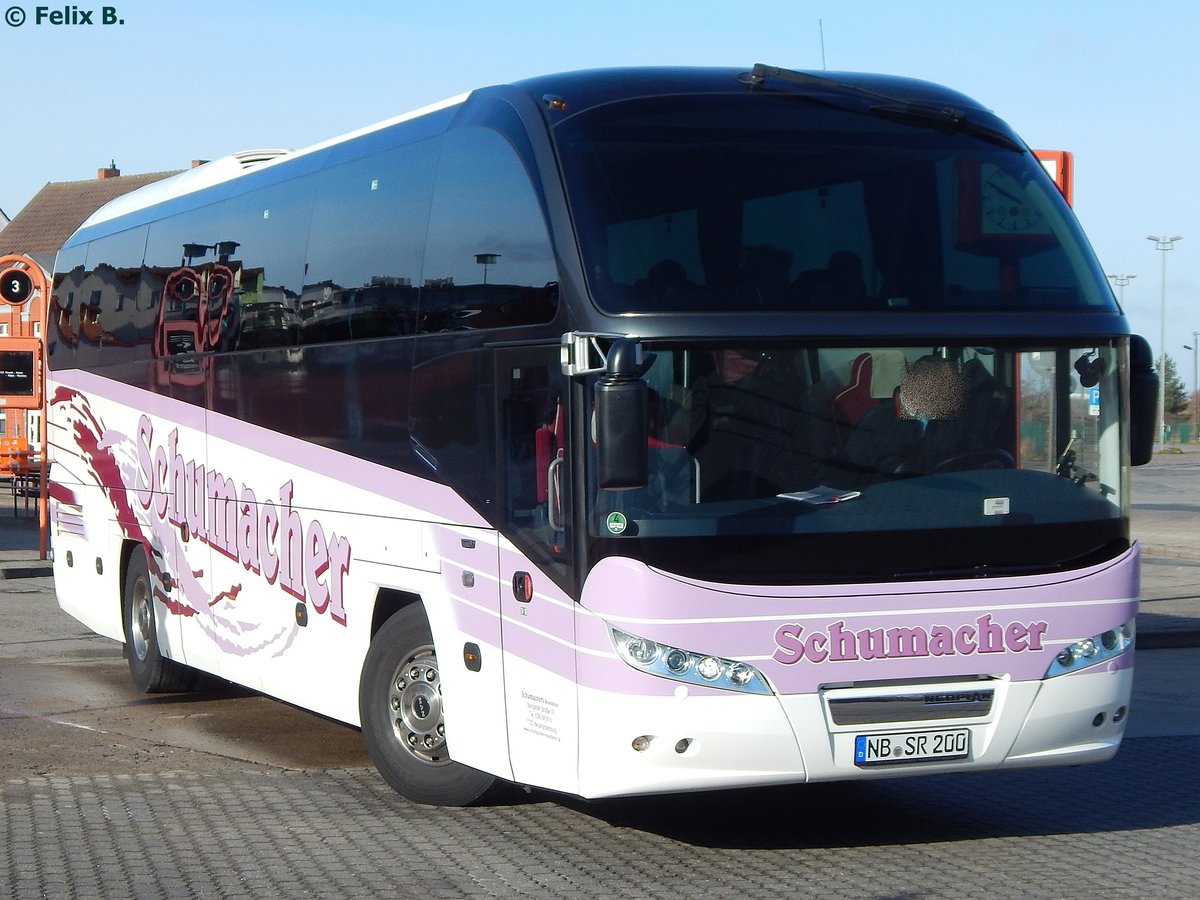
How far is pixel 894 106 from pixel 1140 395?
171 cm

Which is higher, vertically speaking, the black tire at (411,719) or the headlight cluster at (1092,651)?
the headlight cluster at (1092,651)

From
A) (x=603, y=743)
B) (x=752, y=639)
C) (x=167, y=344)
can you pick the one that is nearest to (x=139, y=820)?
(x=603, y=743)

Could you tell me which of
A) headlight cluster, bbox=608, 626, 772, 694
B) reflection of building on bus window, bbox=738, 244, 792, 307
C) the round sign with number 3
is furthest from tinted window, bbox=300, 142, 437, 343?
the round sign with number 3

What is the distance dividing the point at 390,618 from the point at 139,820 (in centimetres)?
159

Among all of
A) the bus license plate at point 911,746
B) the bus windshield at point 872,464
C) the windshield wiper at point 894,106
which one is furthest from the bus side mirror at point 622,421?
the windshield wiper at point 894,106

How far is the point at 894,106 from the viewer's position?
8.04 metres

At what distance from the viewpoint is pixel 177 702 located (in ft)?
41.9

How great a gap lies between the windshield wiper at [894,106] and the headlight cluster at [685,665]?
265 cm

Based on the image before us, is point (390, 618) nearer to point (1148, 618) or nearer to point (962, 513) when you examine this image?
point (962, 513)

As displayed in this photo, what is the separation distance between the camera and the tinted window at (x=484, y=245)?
7.65m

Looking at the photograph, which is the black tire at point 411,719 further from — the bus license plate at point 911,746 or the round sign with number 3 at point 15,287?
the round sign with number 3 at point 15,287

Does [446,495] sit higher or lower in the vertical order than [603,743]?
higher

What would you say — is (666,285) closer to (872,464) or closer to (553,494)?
(553,494)

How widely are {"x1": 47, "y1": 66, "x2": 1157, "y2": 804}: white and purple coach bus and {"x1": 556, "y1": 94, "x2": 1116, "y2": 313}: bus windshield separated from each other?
0.01 m
